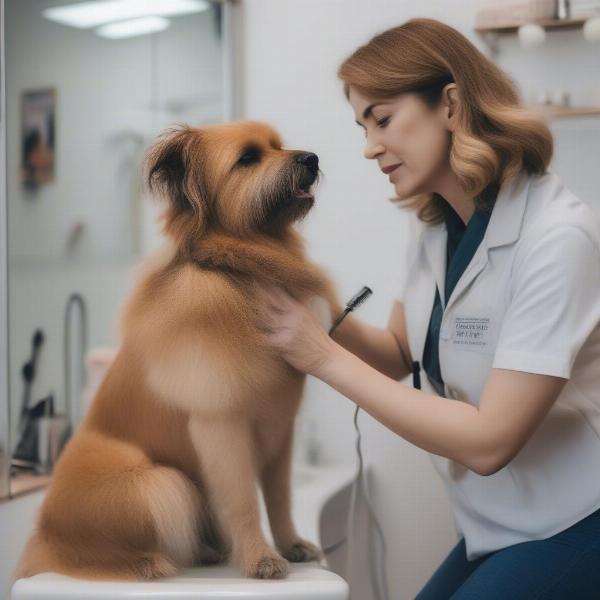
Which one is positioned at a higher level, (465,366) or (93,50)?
(93,50)

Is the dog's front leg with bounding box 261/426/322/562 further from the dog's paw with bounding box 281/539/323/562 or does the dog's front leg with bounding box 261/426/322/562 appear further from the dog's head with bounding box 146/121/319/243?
the dog's head with bounding box 146/121/319/243

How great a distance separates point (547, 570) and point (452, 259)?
0.61 m

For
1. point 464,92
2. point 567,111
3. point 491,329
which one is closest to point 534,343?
point 491,329

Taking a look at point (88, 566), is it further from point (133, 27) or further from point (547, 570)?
point (133, 27)

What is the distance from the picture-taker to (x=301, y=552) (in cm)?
144

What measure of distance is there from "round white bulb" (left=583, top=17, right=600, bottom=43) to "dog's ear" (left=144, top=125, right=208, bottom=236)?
1.23 meters

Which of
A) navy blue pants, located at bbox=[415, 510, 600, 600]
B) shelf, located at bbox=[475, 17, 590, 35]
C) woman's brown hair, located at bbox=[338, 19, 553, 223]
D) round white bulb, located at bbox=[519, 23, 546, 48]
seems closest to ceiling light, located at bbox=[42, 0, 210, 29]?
shelf, located at bbox=[475, 17, 590, 35]

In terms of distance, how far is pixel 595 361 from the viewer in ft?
4.55

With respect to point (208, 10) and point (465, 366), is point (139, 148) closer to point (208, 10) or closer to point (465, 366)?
point (208, 10)

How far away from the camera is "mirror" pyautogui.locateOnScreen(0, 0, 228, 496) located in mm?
2367

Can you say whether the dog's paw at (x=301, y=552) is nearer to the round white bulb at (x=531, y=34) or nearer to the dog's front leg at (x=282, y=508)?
the dog's front leg at (x=282, y=508)

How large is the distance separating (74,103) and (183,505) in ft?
5.96

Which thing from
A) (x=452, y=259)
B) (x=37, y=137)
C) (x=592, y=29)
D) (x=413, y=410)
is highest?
(x=592, y=29)

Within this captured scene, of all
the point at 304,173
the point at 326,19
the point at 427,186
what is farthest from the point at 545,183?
the point at 326,19
